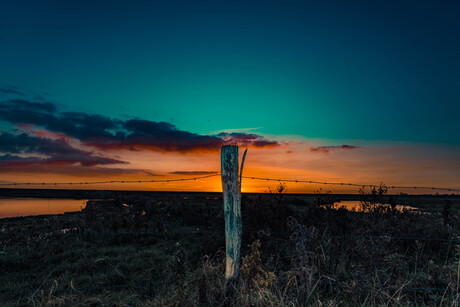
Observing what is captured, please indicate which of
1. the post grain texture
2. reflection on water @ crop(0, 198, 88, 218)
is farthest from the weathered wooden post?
reflection on water @ crop(0, 198, 88, 218)

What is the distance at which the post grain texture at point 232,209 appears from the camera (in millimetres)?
4348

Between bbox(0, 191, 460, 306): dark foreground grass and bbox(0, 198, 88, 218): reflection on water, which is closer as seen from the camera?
bbox(0, 191, 460, 306): dark foreground grass

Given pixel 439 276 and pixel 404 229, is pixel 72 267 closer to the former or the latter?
pixel 439 276

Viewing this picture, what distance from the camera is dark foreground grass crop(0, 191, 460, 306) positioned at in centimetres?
433

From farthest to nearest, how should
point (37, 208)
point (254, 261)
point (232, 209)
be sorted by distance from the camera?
point (37, 208), point (232, 209), point (254, 261)

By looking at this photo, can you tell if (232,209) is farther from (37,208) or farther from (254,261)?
(37,208)

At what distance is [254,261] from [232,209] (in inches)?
30.8

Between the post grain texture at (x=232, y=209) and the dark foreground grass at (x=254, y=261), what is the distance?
20 centimetres

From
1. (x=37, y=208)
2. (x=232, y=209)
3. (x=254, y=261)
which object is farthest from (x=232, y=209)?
(x=37, y=208)

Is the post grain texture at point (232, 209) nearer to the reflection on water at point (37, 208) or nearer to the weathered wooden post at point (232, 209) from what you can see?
the weathered wooden post at point (232, 209)

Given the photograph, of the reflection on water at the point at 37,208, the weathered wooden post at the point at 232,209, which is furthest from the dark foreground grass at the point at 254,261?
the reflection on water at the point at 37,208

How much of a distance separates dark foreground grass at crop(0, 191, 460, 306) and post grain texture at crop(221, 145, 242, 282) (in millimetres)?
197

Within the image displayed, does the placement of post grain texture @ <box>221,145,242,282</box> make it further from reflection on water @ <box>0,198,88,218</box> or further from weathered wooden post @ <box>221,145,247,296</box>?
reflection on water @ <box>0,198,88,218</box>

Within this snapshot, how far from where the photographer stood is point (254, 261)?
4230mm
